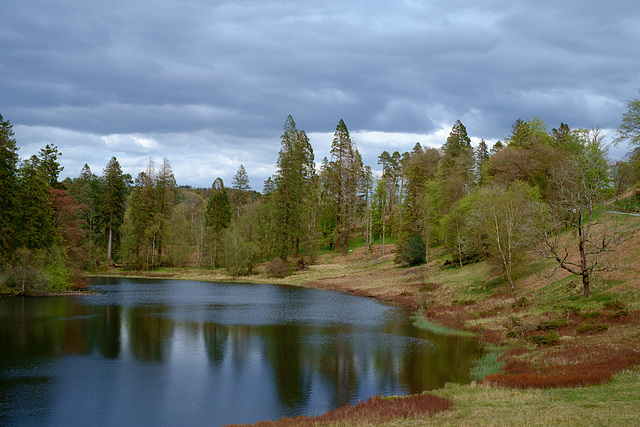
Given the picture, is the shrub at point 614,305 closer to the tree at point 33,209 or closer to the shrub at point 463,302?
the shrub at point 463,302

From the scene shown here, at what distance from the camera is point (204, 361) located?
2794cm

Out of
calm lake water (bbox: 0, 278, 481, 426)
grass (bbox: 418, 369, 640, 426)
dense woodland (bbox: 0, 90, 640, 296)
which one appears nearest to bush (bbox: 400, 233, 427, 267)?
dense woodland (bbox: 0, 90, 640, 296)

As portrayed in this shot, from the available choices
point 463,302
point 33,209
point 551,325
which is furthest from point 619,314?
point 33,209

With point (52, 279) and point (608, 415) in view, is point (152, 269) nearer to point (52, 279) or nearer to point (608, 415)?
point (52, 279)

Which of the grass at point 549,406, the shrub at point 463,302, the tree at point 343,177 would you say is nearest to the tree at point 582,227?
the shrub at point 463,302

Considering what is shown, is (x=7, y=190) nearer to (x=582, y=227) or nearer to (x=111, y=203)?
(x=111, y=203)

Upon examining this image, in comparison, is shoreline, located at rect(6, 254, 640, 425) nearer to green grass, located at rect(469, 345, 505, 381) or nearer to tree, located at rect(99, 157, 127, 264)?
green grass, located at rect(469, 345, 505, 381)

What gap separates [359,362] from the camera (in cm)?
2748

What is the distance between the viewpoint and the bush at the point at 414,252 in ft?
226

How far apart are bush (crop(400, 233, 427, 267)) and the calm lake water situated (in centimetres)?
2049

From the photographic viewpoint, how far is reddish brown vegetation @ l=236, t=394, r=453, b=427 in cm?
1568

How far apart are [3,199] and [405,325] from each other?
50.6m

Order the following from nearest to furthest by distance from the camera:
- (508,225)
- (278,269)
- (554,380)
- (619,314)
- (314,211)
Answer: (554,380), (619,314), (508,225), (278,269), (314,211)

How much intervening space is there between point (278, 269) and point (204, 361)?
52.3 metres
